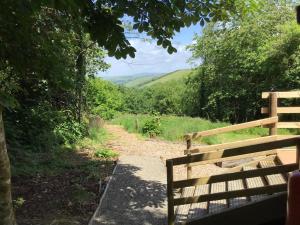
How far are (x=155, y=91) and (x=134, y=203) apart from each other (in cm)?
3437

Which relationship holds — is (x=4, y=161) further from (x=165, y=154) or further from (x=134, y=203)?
(x=165, y=154)

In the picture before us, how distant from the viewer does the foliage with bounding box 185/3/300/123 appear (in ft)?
80.7

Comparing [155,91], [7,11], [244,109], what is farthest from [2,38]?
[155,91]

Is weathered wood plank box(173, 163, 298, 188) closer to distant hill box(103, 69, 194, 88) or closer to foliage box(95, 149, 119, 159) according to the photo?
foliage box(95, 149, 119, 159)

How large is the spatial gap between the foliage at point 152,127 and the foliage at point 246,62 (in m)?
8.23

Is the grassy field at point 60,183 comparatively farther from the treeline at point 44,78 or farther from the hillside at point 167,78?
the hillside at point 167,78

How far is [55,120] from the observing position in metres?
14.1

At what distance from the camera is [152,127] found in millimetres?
18203

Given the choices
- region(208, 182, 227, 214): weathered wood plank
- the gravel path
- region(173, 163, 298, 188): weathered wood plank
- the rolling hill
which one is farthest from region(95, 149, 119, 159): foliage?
the rolling hill

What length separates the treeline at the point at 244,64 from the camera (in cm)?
2462

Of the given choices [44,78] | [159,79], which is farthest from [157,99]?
[159,79]

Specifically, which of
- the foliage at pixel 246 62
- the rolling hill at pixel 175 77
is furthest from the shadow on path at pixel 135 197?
the rolling hill at pixel 175 77

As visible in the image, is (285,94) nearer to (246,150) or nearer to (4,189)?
(246,150)

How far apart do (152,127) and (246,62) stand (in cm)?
1190
